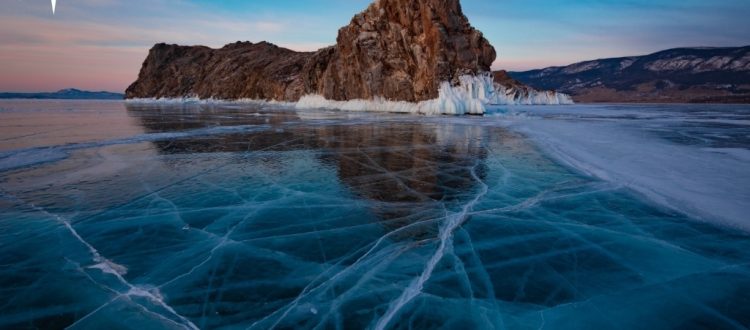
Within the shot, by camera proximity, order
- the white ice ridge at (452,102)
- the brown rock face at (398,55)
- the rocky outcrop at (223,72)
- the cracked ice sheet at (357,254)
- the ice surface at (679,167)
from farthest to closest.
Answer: the rocky outcrop at (223,72) < the brown rock face at (398,55) < the white ice ridge at (452,102) < the ice surface at (679,167) < the cracked ice sheet at (357,254)

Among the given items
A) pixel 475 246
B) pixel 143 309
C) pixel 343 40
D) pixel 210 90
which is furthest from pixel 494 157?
pixel 210 90

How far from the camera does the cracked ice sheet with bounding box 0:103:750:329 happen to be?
10.2ft

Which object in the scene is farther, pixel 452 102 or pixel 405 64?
pixel 405 64

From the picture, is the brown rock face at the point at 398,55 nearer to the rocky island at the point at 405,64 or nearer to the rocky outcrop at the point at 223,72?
the rocky island at the point at 405,64

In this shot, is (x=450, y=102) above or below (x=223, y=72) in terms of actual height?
below

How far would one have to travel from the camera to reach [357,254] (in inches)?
166

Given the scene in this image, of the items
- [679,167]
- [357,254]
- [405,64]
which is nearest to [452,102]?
[405,64]

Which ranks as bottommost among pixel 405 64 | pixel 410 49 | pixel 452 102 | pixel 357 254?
pixel 357 254

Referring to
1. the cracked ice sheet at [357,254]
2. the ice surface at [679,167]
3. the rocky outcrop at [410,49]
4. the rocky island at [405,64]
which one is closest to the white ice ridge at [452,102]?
the rocky island at [405,64]

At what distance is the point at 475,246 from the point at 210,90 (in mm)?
139265

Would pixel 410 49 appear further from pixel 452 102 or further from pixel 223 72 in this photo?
pixel 223 72

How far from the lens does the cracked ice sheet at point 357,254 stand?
3.10m

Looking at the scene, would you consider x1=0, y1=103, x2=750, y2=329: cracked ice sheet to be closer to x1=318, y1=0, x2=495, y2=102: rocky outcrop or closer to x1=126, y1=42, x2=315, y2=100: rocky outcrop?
x1=318, y1=0, x2=495, y2=102: rocky outcrop

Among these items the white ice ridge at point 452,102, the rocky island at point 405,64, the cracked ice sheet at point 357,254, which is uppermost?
the rocky island at point 405,64
